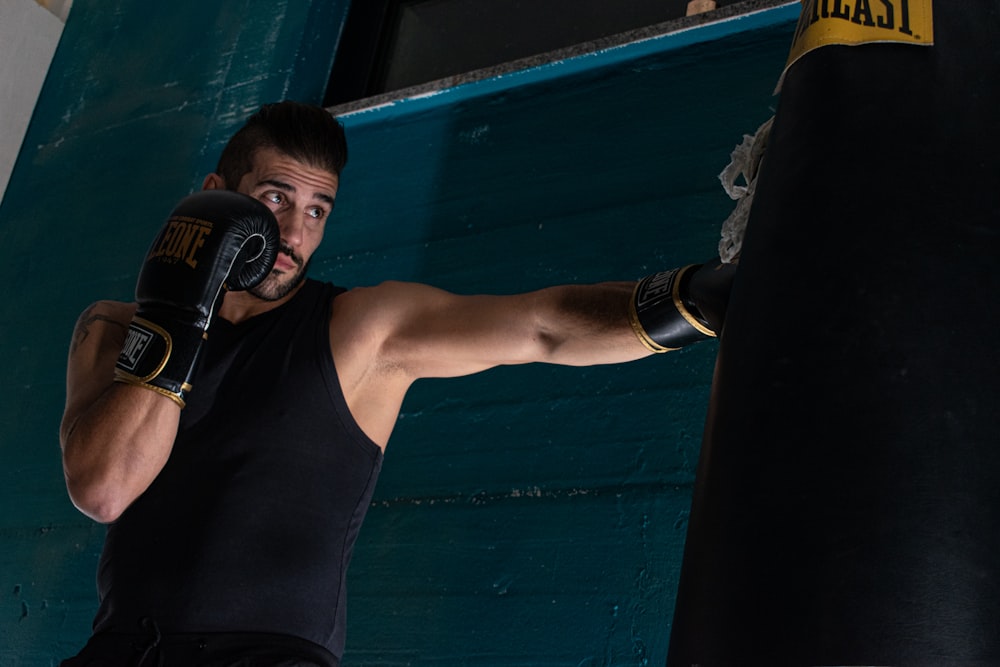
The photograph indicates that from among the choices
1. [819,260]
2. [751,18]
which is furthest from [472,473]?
[819,260]

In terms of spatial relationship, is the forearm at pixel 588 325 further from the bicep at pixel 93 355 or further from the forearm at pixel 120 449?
the bicep at pixel 93 355

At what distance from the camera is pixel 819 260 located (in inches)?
33.1

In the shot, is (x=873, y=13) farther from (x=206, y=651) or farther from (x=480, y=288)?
(x=480, y=288)

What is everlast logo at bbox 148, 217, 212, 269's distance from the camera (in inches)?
63.8

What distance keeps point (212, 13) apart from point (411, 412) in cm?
167

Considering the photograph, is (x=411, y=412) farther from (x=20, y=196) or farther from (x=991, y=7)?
(x=20, y=196)

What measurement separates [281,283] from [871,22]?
48.3 inches

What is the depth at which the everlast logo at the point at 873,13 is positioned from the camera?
3.06 ft

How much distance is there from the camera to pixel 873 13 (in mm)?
945

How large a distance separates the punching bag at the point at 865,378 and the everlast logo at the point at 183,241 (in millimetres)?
987

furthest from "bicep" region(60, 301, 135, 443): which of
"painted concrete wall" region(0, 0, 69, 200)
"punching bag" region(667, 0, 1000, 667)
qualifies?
"painted concrete wall" region(0, 0, 69, 200)

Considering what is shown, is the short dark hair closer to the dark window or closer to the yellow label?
the dark window

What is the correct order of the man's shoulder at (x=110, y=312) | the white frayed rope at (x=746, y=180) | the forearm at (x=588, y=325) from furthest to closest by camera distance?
the man's shoulder at (x=110, y=312), the forearm at (x=588, y=325), the white frayed rope at (x=746, y=180)

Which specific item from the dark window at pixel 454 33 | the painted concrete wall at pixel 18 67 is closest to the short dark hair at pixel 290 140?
the dark window at pixel 454 33
